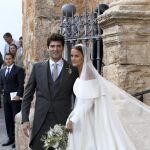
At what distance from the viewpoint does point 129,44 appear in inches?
222

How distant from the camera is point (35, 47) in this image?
9.90 m

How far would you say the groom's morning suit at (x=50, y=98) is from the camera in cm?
502

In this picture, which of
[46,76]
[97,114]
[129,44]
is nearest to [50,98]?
[46,76]

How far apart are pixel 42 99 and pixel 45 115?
6.4 inches

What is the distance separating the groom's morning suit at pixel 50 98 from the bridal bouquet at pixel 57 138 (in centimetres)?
20

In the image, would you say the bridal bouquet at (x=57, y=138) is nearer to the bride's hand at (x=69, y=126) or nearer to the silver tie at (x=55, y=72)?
the bride's hand at (x=69, y=126)

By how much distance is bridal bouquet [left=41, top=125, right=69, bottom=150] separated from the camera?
4797mm

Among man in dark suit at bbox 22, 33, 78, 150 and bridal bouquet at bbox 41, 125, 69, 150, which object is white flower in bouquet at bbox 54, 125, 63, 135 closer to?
bridal bouquet at bbox 41, 125, 69, 150

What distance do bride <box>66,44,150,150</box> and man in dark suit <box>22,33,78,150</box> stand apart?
16 centimetres

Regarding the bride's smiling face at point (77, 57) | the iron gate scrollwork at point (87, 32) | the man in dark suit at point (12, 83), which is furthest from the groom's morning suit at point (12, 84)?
the bride's smiling face at point (77, 57)

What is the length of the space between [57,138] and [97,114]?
16.9 inches

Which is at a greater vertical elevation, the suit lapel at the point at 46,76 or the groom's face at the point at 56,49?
the groom's face at the point at 56,49

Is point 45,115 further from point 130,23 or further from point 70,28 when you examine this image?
point 70,28

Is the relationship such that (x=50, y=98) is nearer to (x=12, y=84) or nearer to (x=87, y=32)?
(x=87, y=32)
